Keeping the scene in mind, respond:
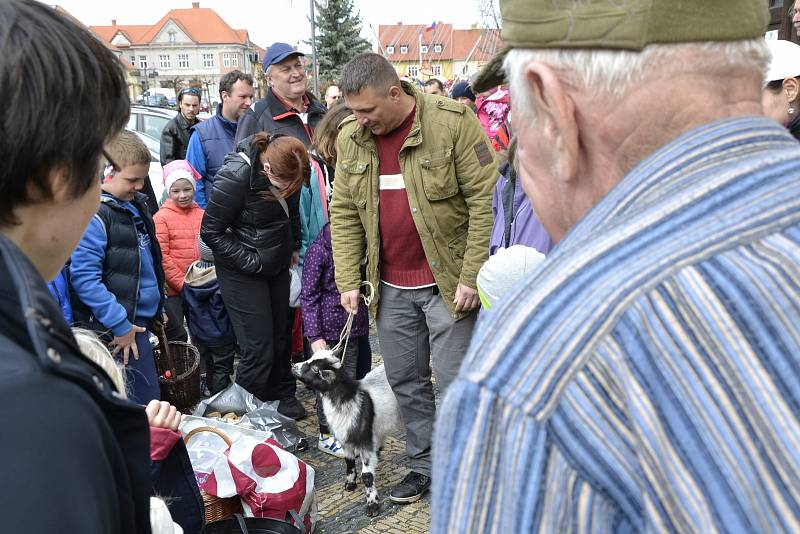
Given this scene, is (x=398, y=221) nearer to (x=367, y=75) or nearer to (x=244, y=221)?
(x=367, y=75)

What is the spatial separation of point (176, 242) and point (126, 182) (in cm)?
156

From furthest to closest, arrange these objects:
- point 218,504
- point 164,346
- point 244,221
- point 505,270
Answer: point 164,346, point 244,221, point 218,504, point 505,270

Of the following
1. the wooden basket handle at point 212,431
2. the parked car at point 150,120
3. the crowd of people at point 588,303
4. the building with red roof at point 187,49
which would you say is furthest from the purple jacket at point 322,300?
the building with red roof at point 187,49

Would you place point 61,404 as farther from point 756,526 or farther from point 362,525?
point 362,525

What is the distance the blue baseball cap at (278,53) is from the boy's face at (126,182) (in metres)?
2.31

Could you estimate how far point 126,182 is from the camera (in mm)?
3824

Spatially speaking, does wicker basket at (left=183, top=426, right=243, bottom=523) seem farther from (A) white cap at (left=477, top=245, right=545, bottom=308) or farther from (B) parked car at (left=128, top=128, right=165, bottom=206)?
(B) parked car at (left=128, top=128, right=165, bottom=206)

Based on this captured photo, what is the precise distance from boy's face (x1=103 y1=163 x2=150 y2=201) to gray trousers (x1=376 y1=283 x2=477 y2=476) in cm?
151

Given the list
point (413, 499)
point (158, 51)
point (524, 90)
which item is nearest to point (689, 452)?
point (524, 90)

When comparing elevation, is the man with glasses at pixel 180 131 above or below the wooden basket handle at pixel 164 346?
above

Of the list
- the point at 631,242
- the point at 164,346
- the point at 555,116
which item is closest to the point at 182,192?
the point at 164,346

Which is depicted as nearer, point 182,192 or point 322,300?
point 322,300

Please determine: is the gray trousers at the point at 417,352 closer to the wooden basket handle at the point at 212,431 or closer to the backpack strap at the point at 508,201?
the backpack strap at the point at 508,201

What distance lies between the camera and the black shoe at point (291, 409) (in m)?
4.95
